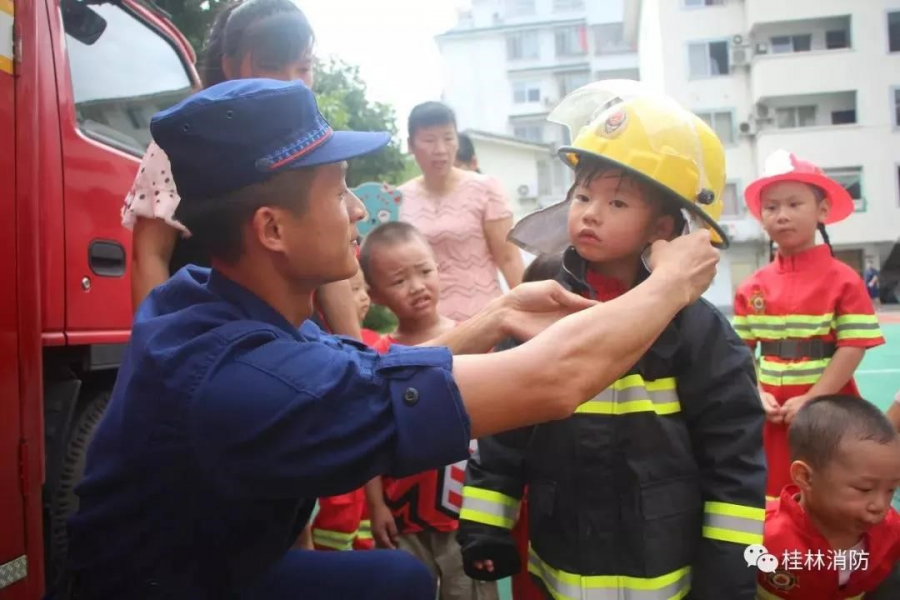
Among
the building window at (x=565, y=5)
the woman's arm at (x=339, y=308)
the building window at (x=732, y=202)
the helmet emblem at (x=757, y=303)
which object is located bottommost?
the helmet emblem at (x=757, y=303)

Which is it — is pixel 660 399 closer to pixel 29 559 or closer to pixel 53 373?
pixel 29 559

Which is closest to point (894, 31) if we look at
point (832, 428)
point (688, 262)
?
point (832, 428)

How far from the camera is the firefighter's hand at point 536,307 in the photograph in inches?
67.9

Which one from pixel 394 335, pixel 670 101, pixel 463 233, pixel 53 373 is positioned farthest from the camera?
pixel 463 233

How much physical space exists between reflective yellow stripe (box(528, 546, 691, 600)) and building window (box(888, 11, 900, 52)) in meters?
23.1

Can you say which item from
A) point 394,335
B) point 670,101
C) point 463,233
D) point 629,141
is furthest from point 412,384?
point 463,233

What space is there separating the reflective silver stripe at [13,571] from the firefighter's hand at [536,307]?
4.85 feet

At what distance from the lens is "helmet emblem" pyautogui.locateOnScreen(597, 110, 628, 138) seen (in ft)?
6.04

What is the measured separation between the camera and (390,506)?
274 cm

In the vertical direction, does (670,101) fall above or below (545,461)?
above

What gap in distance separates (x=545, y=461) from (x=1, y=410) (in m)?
1.43

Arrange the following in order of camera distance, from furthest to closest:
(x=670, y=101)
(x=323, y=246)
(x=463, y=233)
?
(x=463, y=233)
(x=670, y=101)
(x=323, y=246)

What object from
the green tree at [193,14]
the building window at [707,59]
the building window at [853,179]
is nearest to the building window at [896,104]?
the building window at [853,179]

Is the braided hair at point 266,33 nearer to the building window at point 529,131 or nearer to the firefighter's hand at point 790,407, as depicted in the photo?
the firefighter's hand at point 790,407
